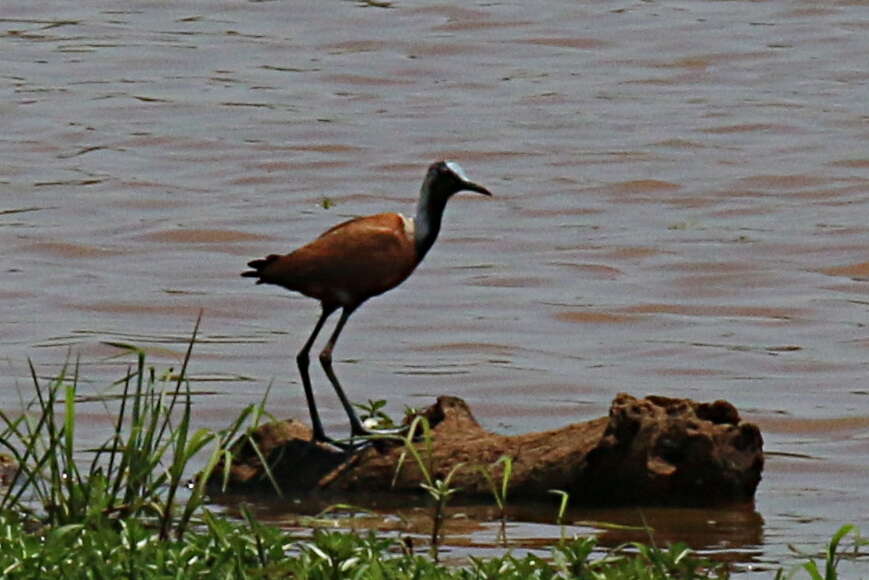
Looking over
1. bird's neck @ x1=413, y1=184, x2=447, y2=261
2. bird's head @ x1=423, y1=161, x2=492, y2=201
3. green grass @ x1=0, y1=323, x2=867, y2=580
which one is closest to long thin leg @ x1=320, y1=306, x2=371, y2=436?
bird's neck @ x1=413, y1=184, x2=447, y2=261

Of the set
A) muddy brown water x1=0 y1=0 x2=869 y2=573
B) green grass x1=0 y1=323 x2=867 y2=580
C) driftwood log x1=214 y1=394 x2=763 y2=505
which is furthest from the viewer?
muddy brown water x1=0 y1=0 x2=869 y2=573

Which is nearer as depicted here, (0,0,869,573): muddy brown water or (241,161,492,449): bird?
(241,161,492,449): bird

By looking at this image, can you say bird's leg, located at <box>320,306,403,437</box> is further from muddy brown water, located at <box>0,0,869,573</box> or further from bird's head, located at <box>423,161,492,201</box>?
muddy brown water, located at <box>0,0,869,573</box>

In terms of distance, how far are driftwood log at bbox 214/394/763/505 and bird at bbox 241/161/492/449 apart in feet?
0.63

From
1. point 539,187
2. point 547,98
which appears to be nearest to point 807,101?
point 547,98

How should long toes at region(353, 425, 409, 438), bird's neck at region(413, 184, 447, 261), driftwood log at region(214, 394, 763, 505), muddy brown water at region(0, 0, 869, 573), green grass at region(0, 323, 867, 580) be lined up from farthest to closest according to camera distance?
muddy brown water at region(0, 0, 869, 573) < bird's neck at region(413, 184, 447, 261) < long toes at region(353, 425, 409, 438) < driftwood log at region(214, 394, 763, 505) < green grass at region(0, 323, 867, 580)

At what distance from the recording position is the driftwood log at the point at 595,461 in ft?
25.5

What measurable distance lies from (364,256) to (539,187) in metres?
6.66

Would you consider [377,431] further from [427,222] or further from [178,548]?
[178,548]

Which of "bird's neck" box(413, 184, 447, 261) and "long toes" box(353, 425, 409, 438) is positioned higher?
"bird's neck" box(413, 184, 447, 261)

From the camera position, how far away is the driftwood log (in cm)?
778

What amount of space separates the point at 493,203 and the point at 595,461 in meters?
6.77

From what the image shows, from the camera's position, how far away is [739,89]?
57.4 ft

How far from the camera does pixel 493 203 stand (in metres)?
14.5
